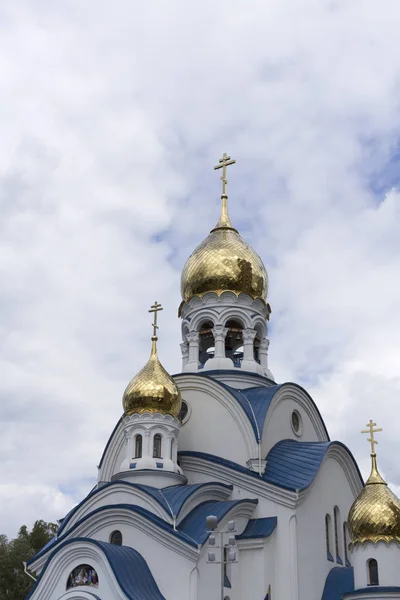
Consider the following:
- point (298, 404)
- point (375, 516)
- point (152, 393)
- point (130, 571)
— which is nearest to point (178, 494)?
point (130, 571)

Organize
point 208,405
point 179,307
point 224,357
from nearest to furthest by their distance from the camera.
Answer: point 208,405
point 224,357
point 179,307

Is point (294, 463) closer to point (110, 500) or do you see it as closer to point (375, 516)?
point (375, 516)

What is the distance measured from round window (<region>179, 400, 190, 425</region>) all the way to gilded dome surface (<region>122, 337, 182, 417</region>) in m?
1.09

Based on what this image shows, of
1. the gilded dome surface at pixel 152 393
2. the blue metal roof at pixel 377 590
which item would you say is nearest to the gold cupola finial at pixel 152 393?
the gilded dome surface at pixel 152 393

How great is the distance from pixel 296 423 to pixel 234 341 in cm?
240

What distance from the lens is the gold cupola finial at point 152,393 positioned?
566 inches

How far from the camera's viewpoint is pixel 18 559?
941 inches

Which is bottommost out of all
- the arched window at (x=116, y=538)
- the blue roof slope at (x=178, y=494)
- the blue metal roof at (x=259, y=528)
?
the arched window at (x=116, y=538)

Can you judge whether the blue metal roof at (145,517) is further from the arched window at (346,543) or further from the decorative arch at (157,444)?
the arched window at (346,543)

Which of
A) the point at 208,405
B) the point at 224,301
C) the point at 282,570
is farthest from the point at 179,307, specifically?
the point at 282,570

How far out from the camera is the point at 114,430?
16047 millimetres

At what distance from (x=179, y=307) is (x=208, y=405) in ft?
10.8

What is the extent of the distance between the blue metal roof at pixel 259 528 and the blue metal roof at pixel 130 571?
1.73 m

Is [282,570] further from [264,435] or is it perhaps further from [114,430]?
[114,430]
